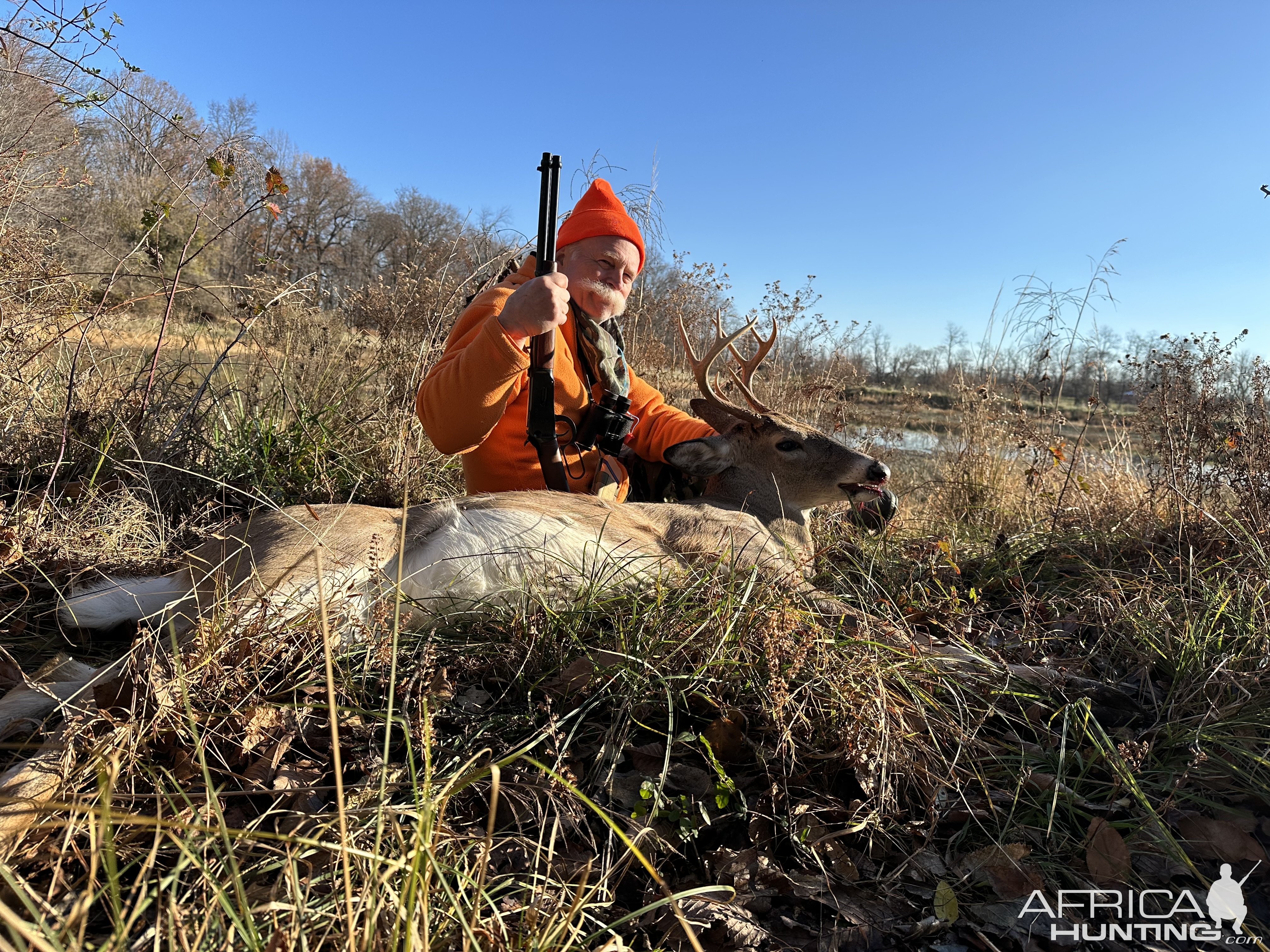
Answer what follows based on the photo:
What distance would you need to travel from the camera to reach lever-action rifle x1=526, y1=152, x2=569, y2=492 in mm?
3234

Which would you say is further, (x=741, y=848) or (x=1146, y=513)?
(x=1146, y=513)

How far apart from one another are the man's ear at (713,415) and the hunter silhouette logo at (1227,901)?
3134 millimetres

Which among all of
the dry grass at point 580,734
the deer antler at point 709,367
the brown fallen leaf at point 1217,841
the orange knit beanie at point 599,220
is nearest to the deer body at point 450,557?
the dry grass at point 580,734

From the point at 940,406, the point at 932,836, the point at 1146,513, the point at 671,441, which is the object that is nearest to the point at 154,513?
the point at 671,441

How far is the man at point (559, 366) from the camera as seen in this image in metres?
3.02

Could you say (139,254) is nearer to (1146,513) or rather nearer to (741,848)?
(741,848)

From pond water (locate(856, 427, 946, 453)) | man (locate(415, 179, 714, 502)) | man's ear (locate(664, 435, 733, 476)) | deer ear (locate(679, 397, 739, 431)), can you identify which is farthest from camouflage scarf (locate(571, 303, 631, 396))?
pond water (locate(856, 427, 946, 453))

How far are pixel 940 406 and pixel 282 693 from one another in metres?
8.97

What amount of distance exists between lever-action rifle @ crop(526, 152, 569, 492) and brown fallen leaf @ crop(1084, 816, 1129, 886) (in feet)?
7.49

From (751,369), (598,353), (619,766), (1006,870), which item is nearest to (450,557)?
(619,766)

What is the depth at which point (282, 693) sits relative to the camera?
1870 millimetres

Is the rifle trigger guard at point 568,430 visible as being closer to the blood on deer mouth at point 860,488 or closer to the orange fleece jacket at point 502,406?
the orange fleece jacket at point 502,406

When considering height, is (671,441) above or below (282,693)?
above

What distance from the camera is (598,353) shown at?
389cm
